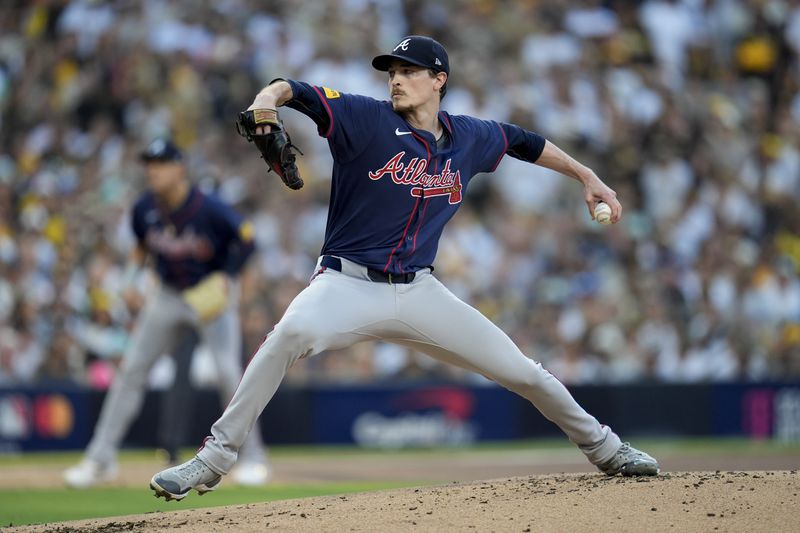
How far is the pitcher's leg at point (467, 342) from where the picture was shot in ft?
18.6

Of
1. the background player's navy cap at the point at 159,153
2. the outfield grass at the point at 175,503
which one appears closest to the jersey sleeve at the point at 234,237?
the background player's navy cap at the point at 159,153

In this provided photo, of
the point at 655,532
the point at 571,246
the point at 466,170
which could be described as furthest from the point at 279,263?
the point at 655,532

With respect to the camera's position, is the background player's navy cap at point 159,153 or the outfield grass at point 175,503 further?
the background player's navy cap at point 159,153

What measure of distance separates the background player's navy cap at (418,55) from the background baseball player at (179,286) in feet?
11.4

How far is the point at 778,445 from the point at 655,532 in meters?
8.80

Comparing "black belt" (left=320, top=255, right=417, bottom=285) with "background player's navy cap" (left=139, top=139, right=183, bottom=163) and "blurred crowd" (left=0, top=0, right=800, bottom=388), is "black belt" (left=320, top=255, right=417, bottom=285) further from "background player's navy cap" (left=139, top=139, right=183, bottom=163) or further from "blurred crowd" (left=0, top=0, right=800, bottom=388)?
"blurred crowd" (left=0, top=0, right=800, bottom=388)

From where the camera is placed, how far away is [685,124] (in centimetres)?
1622

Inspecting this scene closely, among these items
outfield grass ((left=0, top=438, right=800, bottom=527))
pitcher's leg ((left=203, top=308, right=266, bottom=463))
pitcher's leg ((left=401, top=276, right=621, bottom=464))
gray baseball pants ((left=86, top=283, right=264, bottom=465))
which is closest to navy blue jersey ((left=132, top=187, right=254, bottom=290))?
gray baseball pants ((left=86, top=283, right=264, bottom=465))

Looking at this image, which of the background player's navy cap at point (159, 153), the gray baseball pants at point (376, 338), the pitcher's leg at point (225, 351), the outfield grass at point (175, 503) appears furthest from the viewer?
the pitcher's leg at point (225, 351)

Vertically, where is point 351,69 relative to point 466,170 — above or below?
above

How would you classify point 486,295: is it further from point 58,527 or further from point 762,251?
point 58,527

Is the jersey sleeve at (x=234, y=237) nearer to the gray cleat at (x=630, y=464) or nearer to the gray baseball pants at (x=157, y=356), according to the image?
the gray baseball pants at (x=157, y=356)

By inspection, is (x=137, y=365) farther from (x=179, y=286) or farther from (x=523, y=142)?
(x=523, y=142)

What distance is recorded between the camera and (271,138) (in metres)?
5.00
